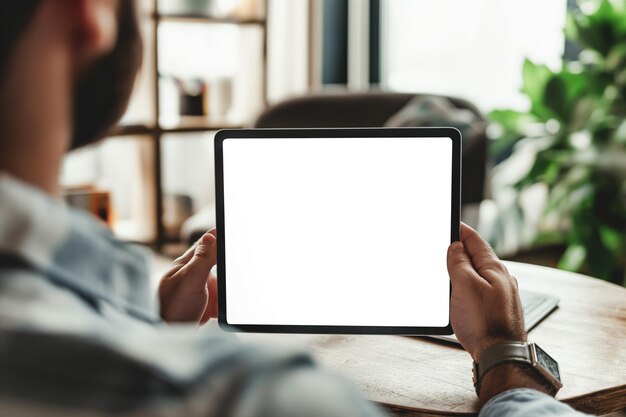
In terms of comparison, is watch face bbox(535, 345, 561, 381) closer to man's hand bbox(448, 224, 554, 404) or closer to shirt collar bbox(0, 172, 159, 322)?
man's hand bbox(448, 224, 554, 404)

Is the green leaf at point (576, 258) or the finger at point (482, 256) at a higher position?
the finger at point (482, 256)

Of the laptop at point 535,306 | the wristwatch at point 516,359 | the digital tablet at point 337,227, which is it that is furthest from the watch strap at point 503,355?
the laptop at point 535,306

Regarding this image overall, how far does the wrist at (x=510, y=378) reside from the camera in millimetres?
808

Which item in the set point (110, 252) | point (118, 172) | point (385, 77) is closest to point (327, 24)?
point (385, 77)

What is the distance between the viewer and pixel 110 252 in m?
0.46

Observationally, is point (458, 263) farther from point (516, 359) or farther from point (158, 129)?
point (158, 129)

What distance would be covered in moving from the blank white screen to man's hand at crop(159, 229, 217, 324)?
0.03 metres

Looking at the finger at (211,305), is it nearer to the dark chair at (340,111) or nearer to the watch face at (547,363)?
the watch face at (547,363)

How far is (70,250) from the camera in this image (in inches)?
16.6

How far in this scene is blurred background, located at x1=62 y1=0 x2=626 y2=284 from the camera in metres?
2.66

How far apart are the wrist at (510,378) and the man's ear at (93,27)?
0.56 meters

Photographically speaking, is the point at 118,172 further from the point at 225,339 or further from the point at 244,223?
the point at 225,339

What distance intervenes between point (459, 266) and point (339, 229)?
0.56ft

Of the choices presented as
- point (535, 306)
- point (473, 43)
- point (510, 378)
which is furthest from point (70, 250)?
point (473, 43)
